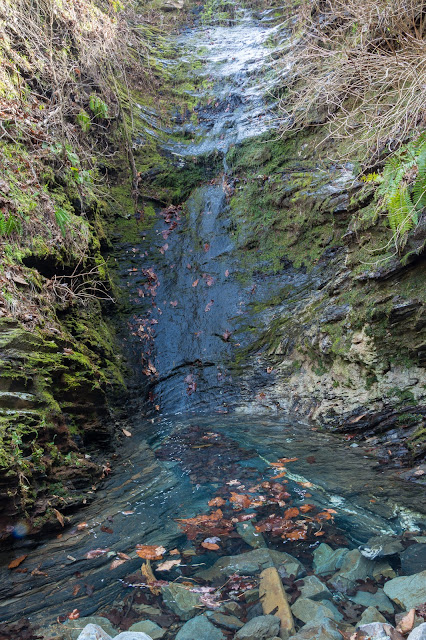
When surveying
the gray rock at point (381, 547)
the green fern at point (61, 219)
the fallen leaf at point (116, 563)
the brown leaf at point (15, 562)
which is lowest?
the gray rock at point (381, 547)

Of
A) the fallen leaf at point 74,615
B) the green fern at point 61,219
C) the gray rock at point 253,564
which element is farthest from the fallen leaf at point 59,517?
the green fern at point 61,219

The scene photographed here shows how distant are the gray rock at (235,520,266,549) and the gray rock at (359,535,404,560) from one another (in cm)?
70

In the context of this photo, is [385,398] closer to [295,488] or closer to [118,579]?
[295,488]

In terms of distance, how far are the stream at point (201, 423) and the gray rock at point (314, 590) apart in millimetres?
269

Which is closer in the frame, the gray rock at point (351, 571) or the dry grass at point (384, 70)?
the gray rock at point (351, 571)

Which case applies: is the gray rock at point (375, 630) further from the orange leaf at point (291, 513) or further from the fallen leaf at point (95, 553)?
the fallen leaf at point (95, 553)

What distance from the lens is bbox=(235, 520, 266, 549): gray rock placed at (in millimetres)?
3203

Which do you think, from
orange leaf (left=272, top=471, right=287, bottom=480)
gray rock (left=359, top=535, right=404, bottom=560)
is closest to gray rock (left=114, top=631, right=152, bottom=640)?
gray rock (left=359, top=535, right=404, bottom=560)

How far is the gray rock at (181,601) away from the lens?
2557 millimetres

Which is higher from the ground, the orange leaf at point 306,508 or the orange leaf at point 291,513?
the orange leaf at point 291,513

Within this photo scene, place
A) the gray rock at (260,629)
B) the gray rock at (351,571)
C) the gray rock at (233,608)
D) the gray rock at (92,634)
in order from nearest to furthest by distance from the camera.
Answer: the gray rock at (92,634) → the gray rock at (260,629) → the gray rock at (233,608) → the gray rock at (351,571)

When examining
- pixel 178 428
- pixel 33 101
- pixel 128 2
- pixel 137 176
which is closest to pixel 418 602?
pixel 178 428

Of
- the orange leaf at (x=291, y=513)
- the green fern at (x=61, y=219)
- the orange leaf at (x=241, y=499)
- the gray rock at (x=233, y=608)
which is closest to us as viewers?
the gray rock at (x=233, y=608)

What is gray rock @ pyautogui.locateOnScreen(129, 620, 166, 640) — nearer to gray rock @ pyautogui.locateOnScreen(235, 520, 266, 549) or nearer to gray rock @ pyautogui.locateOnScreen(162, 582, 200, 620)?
gray rock @ pyautogui.locateOnScreen(162, 582, 200, 620)
